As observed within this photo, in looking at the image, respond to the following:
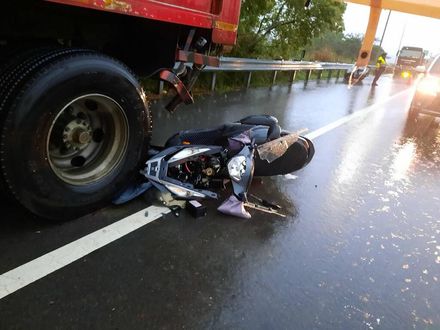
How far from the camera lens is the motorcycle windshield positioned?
3.90 metres

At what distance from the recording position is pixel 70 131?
309 cm

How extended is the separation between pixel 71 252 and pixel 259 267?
1314mm

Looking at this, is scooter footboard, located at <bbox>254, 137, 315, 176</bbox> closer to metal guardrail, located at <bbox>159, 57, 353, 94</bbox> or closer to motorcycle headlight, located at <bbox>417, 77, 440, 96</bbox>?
metal guardrail, located at <bbox>159, 57, 353, 94</bbox>

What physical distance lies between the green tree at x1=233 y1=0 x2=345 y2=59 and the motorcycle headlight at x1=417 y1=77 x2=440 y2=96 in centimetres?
529

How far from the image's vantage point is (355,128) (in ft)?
25.4

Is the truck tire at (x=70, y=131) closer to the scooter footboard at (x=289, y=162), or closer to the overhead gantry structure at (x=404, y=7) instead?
the scooter footboard at (x=289, y=162)

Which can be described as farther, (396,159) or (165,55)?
(396,159)

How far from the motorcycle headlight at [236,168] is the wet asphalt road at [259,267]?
367 mm

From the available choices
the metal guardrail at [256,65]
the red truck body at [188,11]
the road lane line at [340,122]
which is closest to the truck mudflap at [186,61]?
the red truck body at [188,11]

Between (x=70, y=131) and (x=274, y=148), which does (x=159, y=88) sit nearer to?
(x=274, y=148)

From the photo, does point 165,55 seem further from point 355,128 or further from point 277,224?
point 355,128

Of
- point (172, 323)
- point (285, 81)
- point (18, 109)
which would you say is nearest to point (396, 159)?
point (172, 323)

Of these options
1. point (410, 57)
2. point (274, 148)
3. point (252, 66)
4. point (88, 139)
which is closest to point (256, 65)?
point (252, 66)

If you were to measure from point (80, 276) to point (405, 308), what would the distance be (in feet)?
6.95
